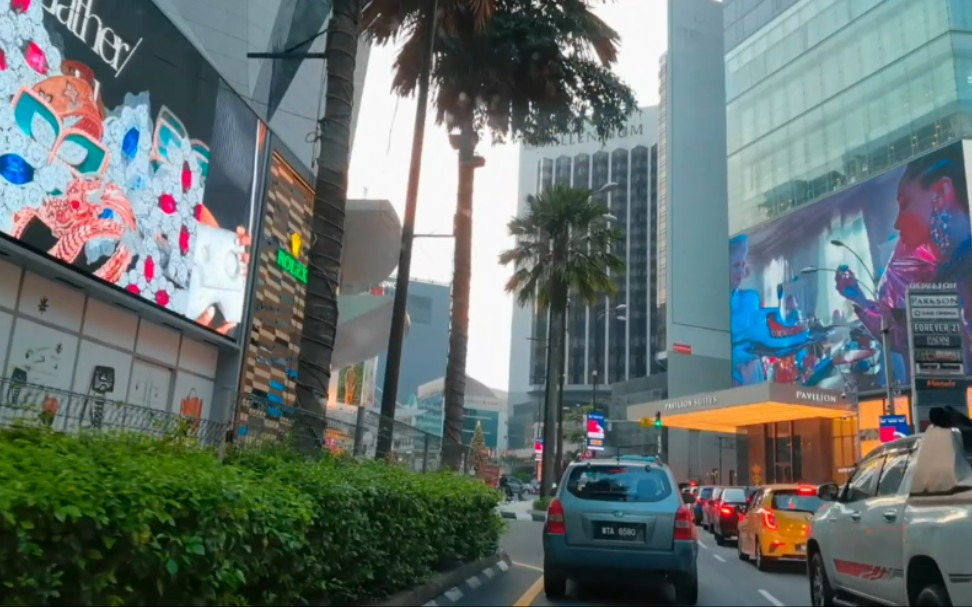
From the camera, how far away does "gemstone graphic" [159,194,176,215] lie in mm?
16250

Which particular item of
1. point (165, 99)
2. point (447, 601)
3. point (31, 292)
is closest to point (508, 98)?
point (165, 99)

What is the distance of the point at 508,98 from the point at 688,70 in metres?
67.3

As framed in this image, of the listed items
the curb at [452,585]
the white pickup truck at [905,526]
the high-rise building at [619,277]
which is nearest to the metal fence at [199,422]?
the curb at [452,585]

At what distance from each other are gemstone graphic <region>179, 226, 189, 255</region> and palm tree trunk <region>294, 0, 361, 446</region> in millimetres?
7496

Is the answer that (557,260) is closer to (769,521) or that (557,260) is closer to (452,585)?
(769,521)

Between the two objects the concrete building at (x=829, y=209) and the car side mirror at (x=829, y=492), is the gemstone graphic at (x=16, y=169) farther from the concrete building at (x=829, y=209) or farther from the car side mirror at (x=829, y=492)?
the concrete building at (x=829, y=209)

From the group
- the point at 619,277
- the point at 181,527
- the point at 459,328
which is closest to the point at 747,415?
the point at 459,328

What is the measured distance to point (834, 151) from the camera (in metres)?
55.6

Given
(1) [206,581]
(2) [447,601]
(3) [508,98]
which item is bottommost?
(2) [447,601]

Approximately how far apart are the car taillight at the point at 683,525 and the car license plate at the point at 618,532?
0.41m

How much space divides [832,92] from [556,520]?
54.5 m

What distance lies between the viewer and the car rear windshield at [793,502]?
15.1 metres

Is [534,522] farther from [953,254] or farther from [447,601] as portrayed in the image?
[953,254]

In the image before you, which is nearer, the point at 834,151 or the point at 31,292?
the point at 31,292
